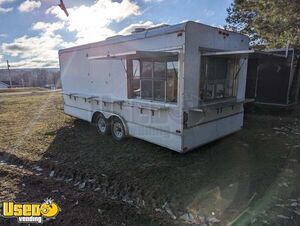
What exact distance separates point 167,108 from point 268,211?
2413 mm

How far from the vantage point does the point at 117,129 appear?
6.02 metres

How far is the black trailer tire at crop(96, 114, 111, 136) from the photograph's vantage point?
635 centimetres

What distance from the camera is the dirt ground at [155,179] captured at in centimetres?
297

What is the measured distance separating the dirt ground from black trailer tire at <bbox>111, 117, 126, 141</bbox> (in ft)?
0.65

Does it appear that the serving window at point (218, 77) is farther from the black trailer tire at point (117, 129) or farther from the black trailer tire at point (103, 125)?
the black trailer tire at point (103, 125)

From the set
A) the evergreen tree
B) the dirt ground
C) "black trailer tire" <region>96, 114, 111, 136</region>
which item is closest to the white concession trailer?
"black trailer tire" <region>96, 114, 111, 136</region>

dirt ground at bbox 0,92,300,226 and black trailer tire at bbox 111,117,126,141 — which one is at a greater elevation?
black trailer tire at bbox 111,117,126,141

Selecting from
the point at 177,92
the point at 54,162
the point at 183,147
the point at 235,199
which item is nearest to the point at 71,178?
the point at 54,162

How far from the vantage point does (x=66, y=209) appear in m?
3.11

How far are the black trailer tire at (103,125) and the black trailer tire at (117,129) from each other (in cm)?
24

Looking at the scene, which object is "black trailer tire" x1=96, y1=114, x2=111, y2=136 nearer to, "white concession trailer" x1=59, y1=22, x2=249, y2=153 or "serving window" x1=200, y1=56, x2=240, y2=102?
"white concession trailer" x1=59, y1=22, x2=249, y2=153

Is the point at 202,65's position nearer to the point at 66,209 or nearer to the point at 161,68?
the point at 161,68

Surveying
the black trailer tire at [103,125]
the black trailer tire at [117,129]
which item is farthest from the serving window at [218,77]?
the black trailer tire at [103,125]

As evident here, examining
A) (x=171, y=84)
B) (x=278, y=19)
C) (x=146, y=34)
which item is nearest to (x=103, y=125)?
(x=171, y=84)
